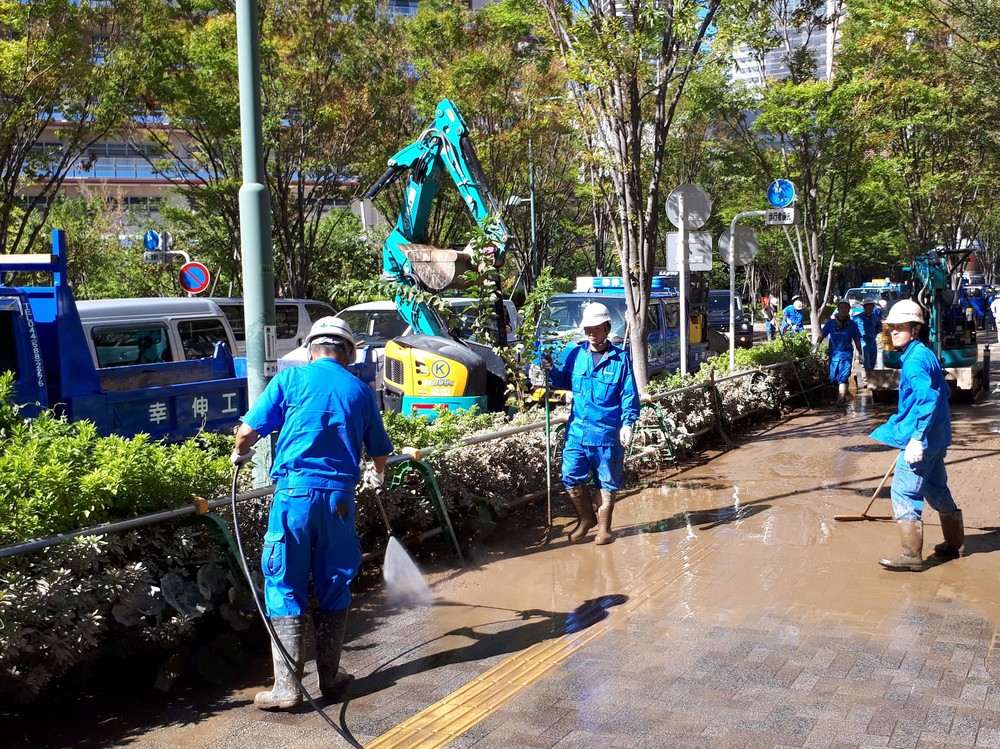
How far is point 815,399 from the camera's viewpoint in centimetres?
1619

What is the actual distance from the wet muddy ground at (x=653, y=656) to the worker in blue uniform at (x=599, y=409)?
1.62ft

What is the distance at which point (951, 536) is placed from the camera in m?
6.89

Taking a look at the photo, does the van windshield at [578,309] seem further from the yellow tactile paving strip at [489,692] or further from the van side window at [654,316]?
the yellow tactile paving strip at [489,692]

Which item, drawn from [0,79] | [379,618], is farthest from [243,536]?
[0,79]

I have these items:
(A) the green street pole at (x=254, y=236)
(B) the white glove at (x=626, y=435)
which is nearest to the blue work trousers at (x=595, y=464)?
(B) the white glove at (x=626, y=435)

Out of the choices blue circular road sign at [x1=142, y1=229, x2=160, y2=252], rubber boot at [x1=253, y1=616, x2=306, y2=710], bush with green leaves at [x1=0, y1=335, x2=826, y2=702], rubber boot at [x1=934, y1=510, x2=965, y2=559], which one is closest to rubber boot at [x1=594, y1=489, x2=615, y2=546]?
bush with green leaves at [x1=0, y1=335, x2=826, y2=702]

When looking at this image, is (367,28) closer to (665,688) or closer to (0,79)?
(0,79)

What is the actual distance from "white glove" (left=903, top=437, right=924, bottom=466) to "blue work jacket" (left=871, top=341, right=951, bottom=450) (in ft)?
0.13

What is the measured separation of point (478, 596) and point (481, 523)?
119 centimetres

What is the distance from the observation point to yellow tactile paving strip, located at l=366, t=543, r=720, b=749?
4.25m

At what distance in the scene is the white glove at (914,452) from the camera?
6414 millimetres

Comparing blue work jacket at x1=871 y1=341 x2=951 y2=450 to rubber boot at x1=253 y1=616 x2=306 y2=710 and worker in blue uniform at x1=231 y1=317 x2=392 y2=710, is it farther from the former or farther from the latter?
rubber boot at x1=253 y1=616 x2=306 y2=710

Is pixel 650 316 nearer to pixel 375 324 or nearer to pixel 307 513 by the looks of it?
pixel 375 324

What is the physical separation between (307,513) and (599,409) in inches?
130
